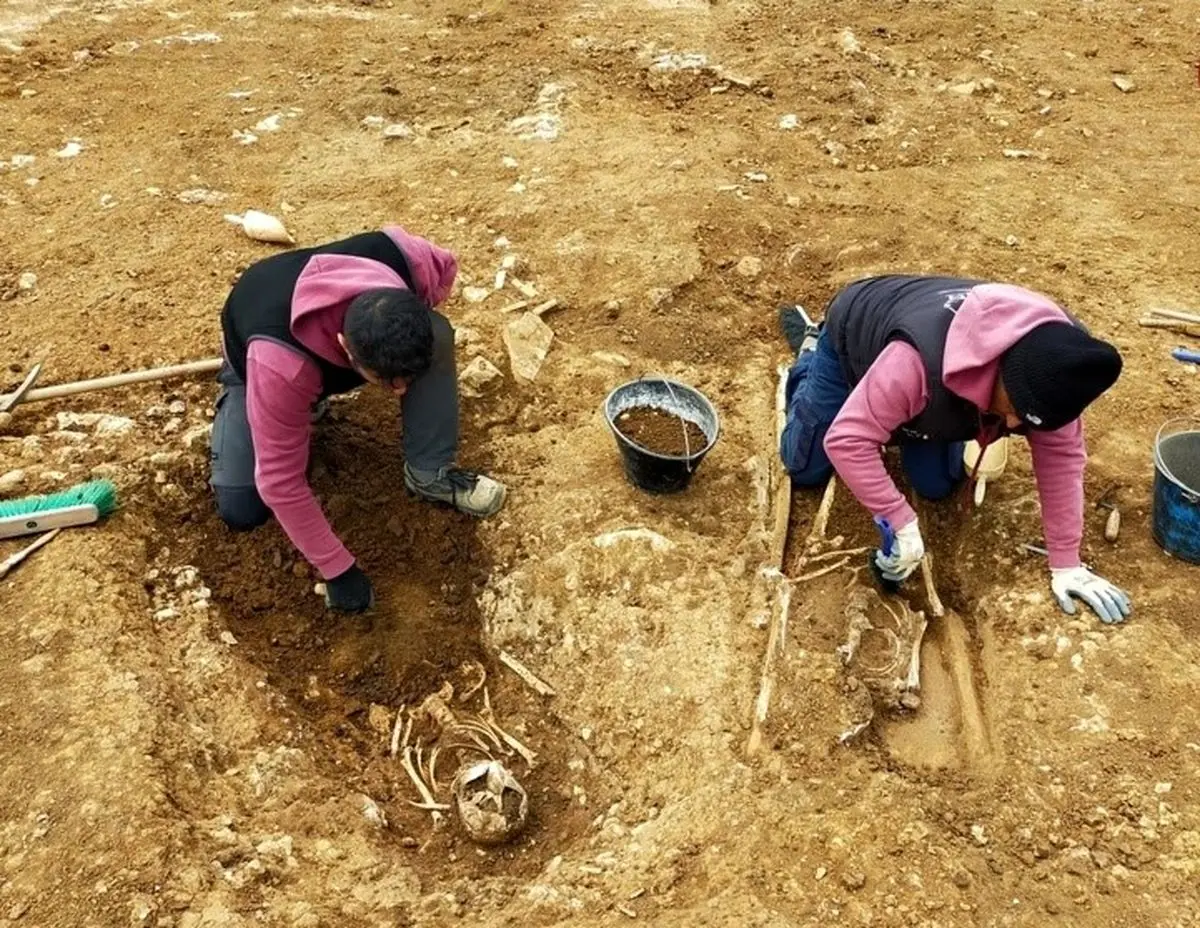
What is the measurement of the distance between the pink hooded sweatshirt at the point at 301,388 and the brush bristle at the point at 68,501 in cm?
76

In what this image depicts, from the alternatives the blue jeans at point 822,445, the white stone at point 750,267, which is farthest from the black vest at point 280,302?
the white stone at point 750,267

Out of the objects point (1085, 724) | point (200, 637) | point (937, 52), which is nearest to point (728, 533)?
point (1085, 724)

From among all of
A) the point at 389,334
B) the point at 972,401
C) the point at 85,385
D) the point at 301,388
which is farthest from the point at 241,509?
the point at 972,401

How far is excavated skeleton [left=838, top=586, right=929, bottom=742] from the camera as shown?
3444mm

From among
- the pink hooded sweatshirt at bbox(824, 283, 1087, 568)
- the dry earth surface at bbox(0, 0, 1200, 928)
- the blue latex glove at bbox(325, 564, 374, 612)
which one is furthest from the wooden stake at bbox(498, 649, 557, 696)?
the pink hooded sweatshirt at bbox(824, 283, 1087, 568)

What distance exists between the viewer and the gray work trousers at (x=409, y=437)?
12.6ft

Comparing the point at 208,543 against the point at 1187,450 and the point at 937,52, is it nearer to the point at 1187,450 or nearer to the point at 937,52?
the point at 1187,450

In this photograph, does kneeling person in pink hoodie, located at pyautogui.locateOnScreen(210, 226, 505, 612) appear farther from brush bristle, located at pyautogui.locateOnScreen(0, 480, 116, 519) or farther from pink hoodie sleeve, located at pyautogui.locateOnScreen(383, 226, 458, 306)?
brush bristle, located at pyautogui.locateOnScreen(0, 480, 116, 519)

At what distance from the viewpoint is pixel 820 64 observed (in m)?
6.80

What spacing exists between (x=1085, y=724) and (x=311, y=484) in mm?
2881

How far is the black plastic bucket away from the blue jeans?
1.02ft

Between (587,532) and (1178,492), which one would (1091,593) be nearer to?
(1178,492)

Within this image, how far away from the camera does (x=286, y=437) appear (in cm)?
335

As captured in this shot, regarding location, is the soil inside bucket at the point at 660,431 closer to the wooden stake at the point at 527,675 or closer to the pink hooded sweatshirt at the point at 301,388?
the wooden stake at the point at 527,675
